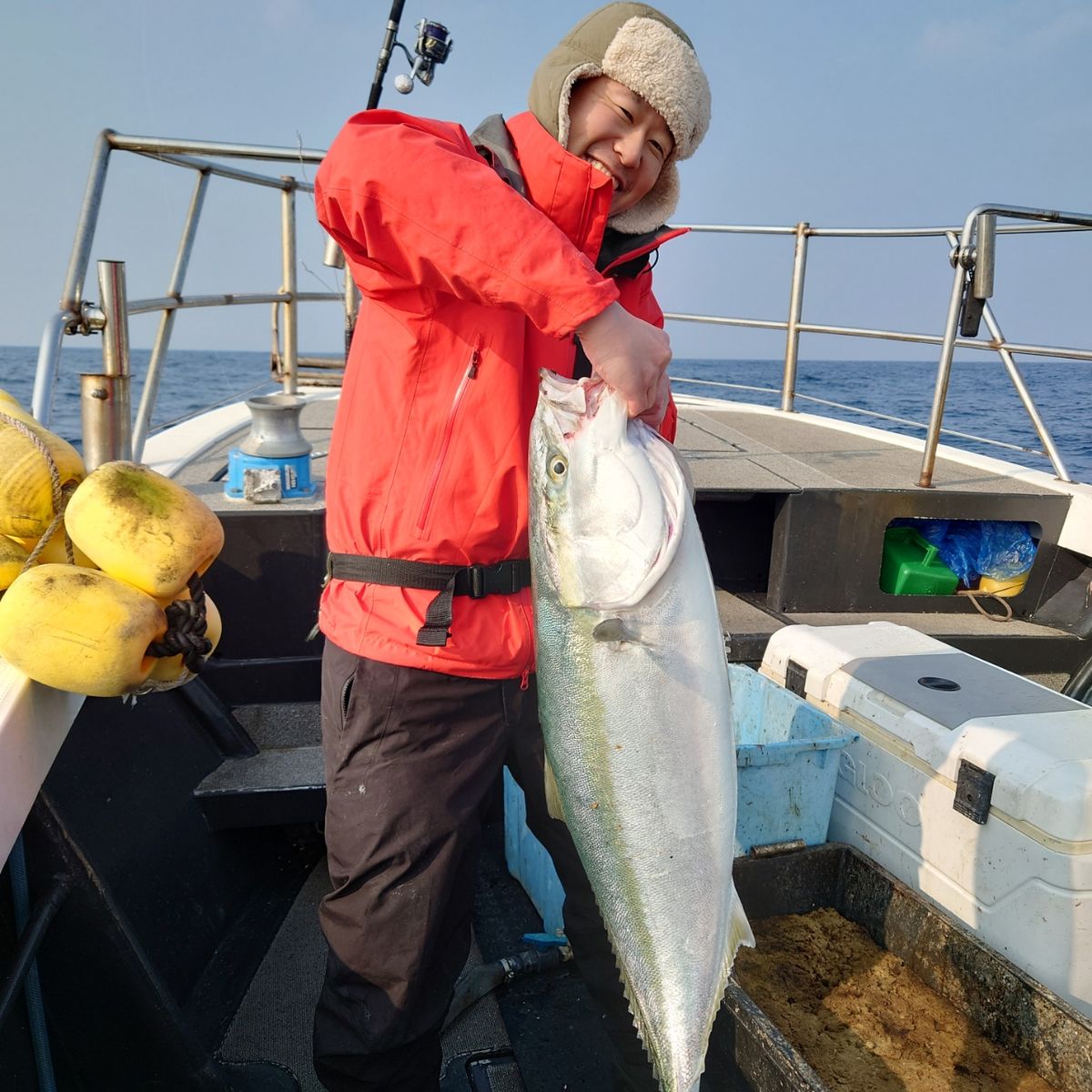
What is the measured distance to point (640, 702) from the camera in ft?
5.32

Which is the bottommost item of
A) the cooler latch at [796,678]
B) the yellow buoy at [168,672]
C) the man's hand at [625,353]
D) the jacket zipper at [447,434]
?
the cooler latch at [796,678]

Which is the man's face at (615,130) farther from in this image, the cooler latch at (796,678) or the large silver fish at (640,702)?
the cooler latch at (796,678)

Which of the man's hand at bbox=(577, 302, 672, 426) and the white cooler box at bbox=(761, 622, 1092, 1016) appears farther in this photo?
the white cooler box at bbox=(761, 622, 1092, 1016)

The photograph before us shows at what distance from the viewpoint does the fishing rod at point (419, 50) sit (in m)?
5.64

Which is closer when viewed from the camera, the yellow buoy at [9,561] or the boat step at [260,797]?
the yellow buoy at [9,561]

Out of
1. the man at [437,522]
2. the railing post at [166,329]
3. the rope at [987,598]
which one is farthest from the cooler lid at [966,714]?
the railing post at [166,329]

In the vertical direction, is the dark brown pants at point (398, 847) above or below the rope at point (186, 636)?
below

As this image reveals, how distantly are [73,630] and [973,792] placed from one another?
7.65 ft

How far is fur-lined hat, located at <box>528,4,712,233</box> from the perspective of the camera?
1.78m

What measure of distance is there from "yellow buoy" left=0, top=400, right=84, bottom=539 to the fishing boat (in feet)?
1.09

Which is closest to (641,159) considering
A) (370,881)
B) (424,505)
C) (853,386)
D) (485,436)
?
(485,436)

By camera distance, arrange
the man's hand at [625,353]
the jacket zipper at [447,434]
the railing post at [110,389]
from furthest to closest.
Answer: the railing post at [110,389] → the jacket zipper at [447,434] → the man's hand at [625,353]

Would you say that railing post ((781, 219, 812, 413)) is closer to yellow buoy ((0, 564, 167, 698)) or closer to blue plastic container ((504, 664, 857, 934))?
blue plastic container ((504, 664, 857, 934))

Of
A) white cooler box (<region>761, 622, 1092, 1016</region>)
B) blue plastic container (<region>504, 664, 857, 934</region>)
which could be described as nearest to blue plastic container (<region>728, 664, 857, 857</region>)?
blue plastic container (<region>504, 664, 857, 934</region>)
